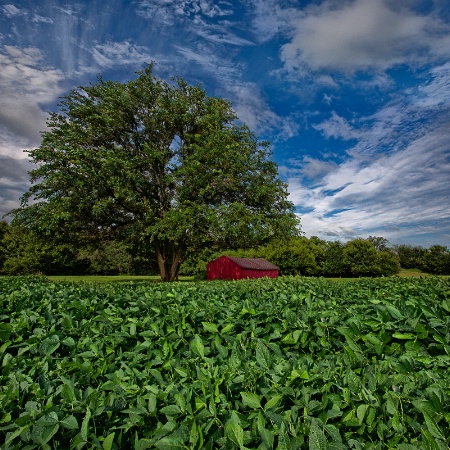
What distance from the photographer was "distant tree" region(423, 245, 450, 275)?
88938 mm

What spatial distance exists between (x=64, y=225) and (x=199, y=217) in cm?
958

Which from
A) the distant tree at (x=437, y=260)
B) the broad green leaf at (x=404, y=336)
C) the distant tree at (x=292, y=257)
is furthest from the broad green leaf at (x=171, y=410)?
the distant tree at (x=437, y=260)

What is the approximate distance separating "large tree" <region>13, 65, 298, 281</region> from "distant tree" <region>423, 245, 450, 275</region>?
8714 cm

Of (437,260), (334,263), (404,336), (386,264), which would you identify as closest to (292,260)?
(334,263)

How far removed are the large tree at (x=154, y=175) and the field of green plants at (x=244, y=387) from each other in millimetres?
15962

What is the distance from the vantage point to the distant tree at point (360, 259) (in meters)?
79.1

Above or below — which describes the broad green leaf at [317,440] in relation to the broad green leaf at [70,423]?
above

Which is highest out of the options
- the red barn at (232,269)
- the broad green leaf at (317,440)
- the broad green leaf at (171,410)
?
the red barn at (232,269)

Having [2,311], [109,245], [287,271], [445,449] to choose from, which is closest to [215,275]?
[109,245]

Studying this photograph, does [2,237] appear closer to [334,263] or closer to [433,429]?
[334,263]

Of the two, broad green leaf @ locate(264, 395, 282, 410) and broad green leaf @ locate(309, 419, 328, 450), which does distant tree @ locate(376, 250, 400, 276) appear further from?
broad green leaf @ locate(309, 419, 328, 450)

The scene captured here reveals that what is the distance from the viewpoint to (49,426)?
5.15ft

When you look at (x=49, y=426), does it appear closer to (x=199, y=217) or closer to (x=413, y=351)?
(x=413, y=351)

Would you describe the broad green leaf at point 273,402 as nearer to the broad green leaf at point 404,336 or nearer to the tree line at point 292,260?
the broad green leaf at point 404,336
